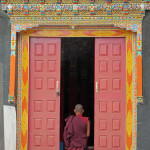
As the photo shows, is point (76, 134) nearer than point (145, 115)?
Yes

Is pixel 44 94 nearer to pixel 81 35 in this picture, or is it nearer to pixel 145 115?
pixel 81 35

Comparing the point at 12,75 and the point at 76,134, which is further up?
the point at 12,75

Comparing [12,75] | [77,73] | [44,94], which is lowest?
[44,94]

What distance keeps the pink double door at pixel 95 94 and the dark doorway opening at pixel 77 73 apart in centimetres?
328

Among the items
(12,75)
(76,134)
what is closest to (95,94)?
(76,134)

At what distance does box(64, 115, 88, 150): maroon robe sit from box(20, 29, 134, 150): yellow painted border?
108cm

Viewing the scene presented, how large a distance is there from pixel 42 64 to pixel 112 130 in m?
2.12

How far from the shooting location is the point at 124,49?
23.4 feet

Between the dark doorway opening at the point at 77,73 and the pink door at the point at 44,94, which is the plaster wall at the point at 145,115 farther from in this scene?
the dark doorway opening at the point at 77,73

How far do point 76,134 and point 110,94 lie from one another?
125 centimetres

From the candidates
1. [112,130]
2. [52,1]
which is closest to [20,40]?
[52,1]

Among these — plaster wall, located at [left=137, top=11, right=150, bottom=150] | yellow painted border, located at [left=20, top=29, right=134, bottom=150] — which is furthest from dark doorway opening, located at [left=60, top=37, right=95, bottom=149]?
plaster wall, located at [left=137, top=11, right=150, bottom=150]

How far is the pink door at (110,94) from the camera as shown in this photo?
709cm

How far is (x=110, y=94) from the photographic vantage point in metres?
7.13
